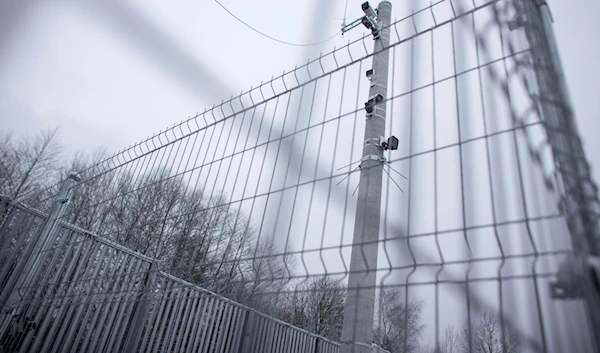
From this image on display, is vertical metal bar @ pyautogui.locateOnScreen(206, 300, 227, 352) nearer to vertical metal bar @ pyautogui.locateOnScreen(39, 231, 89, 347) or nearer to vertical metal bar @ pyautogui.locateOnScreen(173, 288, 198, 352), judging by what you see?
vertical metal bar @ pyautogui.locateOnScreen(173, 288, 198, 352)

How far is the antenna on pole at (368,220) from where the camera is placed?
2381 millimetres

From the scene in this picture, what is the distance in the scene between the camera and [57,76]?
140 inches

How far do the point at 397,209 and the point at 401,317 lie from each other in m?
0.74

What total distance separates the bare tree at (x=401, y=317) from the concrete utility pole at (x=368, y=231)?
119 mm

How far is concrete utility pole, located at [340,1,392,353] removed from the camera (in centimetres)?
226

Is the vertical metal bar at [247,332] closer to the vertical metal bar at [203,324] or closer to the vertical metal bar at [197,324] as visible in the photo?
the vertical metal bar at [197,324]

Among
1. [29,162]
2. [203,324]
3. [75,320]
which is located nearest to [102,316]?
[75,320]

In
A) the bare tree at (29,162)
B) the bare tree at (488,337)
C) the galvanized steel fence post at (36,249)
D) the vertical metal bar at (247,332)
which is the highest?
the bare tree at (29,162)

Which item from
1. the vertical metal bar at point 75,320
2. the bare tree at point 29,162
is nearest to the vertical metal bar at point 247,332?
the vertical metal bar at point 75,320

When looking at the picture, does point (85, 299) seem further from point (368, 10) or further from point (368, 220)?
point (368, 10)

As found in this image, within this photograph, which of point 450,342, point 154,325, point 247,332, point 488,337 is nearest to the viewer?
point 450,342

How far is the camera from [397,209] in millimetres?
2416

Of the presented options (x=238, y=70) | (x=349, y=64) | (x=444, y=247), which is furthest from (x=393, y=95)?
(x=238, y=70)

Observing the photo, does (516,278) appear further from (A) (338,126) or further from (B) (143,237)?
(B) (143,237)
